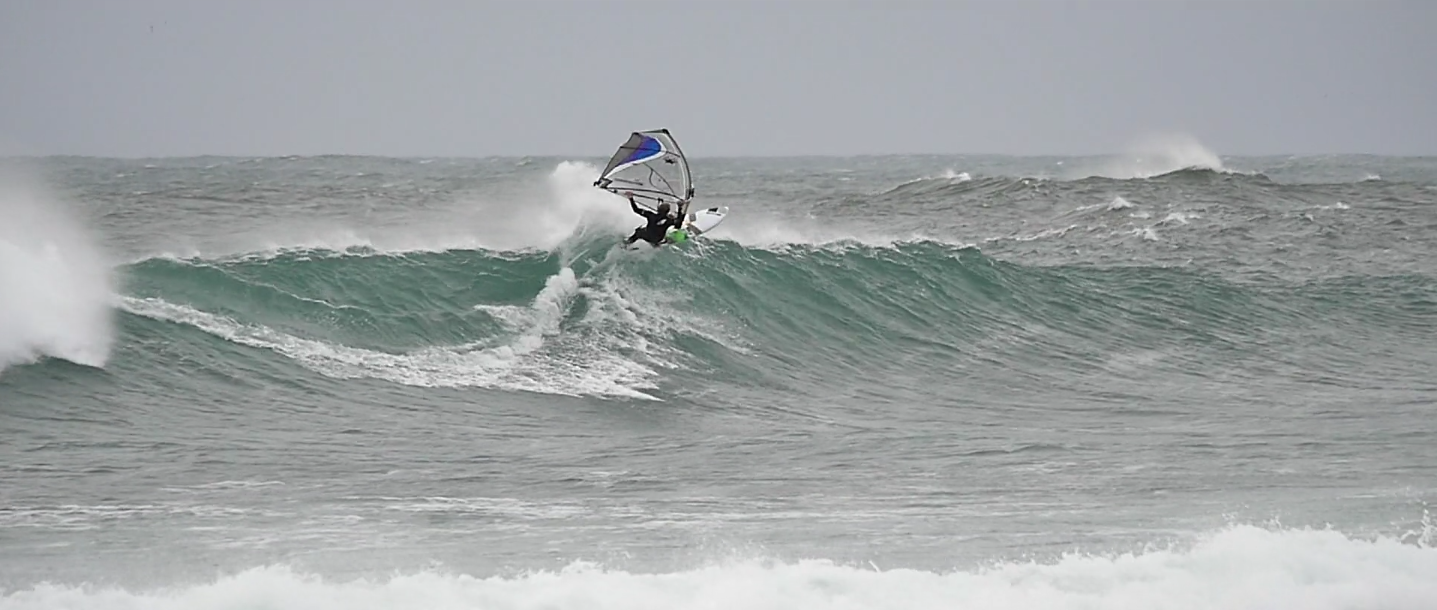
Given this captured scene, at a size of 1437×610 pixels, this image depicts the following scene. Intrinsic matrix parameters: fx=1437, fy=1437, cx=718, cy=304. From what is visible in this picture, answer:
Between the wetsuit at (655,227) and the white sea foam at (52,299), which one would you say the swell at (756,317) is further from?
the wetsuit at (655,227)

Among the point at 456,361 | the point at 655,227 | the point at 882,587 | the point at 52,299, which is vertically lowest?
the point at 456,361

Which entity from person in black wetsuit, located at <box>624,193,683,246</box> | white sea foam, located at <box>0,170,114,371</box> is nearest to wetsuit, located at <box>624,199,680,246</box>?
person in black wetsuit, located at <box>624,193,683,246</box>

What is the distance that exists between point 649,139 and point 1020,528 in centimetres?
876

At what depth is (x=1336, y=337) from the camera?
19.6 metres

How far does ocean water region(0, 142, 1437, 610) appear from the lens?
8.80 metres

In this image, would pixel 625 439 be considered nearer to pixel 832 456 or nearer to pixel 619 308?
pixel 832 456

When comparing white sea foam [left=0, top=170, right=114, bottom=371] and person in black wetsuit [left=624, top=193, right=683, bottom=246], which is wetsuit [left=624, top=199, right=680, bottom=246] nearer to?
person in black wetsuit [left=624, top=193, right=683, bottom=246]

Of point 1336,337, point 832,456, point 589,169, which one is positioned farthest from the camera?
point 589,169

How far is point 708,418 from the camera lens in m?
14.4

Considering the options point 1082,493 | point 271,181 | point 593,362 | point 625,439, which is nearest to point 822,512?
point 1082,493

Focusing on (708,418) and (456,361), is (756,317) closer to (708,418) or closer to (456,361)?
(456,361)

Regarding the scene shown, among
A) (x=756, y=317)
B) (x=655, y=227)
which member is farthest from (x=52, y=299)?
(x=756, y=317)

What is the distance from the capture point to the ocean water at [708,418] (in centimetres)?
880

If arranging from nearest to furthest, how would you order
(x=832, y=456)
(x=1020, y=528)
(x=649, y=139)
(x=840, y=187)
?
1. (x=1020, y=528)
2. (x=832, y=456)
3. (x=649, y=139)
4. (x=840, y=187)
